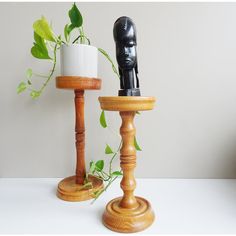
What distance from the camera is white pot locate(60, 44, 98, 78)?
1.93 feet

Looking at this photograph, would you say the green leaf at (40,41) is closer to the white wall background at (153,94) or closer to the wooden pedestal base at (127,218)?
the white wall background at (153,94)

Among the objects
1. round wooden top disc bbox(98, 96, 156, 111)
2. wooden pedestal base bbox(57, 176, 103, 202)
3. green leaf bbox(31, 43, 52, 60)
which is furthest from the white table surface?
green leaf bbox(31, 43, 52, 60)

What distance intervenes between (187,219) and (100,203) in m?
0.22

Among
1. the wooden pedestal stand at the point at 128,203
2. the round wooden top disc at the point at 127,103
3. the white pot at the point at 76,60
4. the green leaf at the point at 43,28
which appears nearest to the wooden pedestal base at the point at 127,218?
→ the wooden pedestal stand at the point at 128,203

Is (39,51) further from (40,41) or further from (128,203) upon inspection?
(128,203)

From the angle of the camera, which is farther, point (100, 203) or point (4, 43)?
point (4, 43)

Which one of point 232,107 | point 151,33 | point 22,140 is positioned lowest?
point 22,140

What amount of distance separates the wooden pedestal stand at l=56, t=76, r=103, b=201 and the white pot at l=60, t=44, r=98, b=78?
0.09ft

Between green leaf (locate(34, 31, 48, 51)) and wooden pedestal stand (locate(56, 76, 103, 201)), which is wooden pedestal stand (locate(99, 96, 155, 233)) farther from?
green leaf (locate(34, 31, 48, 51))

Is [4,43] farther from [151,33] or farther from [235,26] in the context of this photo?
[235,26]

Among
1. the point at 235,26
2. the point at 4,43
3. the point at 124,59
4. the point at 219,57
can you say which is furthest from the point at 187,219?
the point at 4,43

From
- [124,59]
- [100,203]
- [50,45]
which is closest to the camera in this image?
[124,59]

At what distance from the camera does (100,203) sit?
23.8 inches

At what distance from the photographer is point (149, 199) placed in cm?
63
